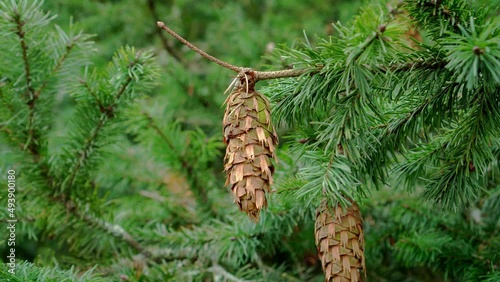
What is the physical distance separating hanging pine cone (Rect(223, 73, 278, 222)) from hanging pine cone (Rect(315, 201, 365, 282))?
8 cm

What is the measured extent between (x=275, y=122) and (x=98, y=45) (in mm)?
1203

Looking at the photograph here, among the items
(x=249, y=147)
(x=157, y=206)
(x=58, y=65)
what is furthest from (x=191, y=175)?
(x=249, y=147)

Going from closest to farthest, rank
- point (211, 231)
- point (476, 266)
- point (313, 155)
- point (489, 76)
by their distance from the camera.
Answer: point (489, 76) → point (313, 155) → point (476, 266) → point (211, 231)

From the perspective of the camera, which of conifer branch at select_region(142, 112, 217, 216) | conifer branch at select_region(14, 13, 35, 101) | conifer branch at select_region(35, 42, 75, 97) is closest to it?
conifer branch at select_region(14, 13, 35, 101)

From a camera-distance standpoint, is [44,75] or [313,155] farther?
[44,75]

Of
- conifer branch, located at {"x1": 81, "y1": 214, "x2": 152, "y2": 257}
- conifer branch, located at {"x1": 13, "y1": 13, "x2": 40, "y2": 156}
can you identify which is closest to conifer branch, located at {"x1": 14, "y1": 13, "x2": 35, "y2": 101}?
conifer branch, located at {"x1": 13, "y1": 13, "x2": 40, "y2": 156}

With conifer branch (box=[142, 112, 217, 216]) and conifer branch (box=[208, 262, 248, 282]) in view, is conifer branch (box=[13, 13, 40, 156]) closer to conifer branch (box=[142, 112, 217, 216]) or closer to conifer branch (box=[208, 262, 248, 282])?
conifer branch (box=[142, 112, 217, 216])

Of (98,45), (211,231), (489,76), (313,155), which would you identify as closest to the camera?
(489,76)

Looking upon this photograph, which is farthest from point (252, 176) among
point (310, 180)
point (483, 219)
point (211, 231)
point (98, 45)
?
point (98, 45)

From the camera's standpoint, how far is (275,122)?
2.25 ft

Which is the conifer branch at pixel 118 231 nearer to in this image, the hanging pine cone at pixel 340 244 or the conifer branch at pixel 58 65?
the conifer branch at pixel 58 65

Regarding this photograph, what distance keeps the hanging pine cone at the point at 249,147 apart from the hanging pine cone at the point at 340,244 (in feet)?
0.28

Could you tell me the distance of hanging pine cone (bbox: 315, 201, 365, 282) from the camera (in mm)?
598

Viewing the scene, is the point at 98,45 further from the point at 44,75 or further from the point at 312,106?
the point at 312,106
